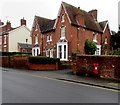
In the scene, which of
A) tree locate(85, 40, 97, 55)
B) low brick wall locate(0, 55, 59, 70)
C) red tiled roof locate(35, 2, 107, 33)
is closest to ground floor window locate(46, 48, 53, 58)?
red tiled roof locate(35, 2, 107, 33)

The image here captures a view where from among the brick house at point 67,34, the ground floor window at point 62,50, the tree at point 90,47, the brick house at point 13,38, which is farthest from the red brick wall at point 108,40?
the brick house at point 13,38

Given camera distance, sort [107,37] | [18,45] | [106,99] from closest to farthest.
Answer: [106,99] < [107,37] < [18,45]

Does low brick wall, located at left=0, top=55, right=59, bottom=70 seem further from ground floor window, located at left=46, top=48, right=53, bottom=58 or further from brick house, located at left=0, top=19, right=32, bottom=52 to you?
brick house, located at left=0, top=19, right=32, bottom=52

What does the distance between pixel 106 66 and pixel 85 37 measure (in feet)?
46.4

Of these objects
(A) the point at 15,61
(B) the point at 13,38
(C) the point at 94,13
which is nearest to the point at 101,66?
(A) the point at 15,61

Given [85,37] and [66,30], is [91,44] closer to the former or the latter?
[85,37]

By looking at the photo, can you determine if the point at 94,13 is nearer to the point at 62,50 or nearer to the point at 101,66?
the point at 62,50

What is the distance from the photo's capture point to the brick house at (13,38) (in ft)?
131

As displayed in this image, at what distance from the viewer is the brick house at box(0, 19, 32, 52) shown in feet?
131

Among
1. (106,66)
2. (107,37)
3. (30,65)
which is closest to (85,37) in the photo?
(107,37)

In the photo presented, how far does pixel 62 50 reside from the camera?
24.3 meters

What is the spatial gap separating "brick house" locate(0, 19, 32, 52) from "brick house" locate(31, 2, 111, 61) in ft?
40.2

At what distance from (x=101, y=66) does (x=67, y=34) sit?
12.7 metres

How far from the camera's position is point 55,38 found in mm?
25938
